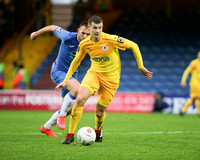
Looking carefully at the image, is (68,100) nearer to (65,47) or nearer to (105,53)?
(65,47)

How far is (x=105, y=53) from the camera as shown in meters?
6.45

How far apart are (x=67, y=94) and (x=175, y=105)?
9.08 metres

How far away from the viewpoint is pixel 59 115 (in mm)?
7172

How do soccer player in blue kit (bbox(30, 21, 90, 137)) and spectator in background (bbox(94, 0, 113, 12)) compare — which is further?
spectator in background (bbox(94, 0, 113, 12))

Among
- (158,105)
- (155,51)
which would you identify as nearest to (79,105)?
(158,105)

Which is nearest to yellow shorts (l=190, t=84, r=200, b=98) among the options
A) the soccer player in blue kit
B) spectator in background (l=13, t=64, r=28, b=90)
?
spectator in background (l=13, t=64, r=28, b=90)

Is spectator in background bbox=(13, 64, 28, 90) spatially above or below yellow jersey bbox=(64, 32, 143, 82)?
below

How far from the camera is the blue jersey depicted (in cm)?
732

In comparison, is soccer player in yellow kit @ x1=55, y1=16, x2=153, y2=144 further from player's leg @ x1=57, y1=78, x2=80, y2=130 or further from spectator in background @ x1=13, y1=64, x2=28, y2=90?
spectator in background @ x1=13, y1=64, x2=28, y2=90

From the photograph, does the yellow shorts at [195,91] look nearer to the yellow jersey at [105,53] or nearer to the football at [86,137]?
the yellow jersey at [105,53]

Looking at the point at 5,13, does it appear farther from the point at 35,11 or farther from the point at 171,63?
the point at 171,63

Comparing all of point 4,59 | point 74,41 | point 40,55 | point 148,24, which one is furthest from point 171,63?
point 74,41

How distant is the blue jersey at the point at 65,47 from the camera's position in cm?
732

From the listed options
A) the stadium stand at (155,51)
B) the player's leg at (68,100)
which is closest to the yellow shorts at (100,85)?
the player's leg at (68,100)
